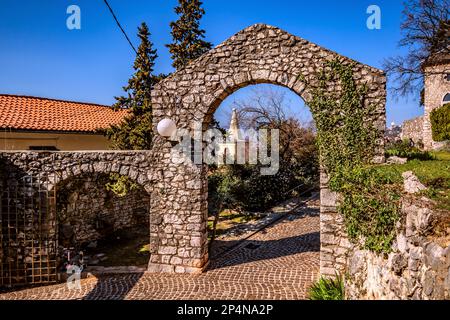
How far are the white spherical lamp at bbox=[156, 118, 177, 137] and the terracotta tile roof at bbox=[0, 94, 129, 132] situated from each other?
4.91 metres

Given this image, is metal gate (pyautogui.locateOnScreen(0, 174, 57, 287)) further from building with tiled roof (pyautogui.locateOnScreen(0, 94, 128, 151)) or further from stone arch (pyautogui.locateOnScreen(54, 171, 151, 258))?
building with tiled roof (pyautogui.locateOnScreen(0, 94, 128, 151))

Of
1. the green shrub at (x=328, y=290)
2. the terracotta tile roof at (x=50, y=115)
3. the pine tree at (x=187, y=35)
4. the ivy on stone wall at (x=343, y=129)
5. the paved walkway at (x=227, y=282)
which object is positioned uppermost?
the pine tree at (x=187, y=35)

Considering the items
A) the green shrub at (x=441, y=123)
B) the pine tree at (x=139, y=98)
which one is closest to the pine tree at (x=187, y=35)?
the pine tree at (x=139, y=98)

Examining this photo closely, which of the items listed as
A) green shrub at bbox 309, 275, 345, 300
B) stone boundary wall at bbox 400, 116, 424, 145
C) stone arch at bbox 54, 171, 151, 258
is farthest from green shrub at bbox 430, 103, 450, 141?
stone arch at bbox 54, 171, 151, 258

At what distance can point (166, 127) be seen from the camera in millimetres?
7430

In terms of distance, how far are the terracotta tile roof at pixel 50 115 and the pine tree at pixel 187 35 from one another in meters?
4.03

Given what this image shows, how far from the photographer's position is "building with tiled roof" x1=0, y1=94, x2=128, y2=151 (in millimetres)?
11180

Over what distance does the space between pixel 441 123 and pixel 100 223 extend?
2037cm

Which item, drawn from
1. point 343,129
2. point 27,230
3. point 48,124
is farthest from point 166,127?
point 48,124

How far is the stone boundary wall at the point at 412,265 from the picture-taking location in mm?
2785

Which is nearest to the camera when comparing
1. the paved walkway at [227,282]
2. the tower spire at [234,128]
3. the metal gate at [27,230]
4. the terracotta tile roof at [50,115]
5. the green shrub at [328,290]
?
the green shrub at [328,290]

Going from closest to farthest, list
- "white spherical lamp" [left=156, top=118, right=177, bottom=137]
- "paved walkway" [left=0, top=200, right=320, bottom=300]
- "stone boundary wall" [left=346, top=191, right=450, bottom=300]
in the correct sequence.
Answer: "stone boundary wall" [left=346, top=191, right=450, bottom=300]
"paved walkway" [left=0, top=200, right=320, bottom=300]
"white spherical lamp" [left=156, top=118, right=177, bottom=137]

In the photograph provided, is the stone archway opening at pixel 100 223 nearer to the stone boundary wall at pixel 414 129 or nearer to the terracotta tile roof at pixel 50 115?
the terracotta tile roof at pixel 50 115

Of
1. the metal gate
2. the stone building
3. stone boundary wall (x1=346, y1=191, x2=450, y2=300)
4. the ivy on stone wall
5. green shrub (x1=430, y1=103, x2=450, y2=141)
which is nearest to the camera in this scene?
stone boundary wall (x1=346, y1=191, x2=450, y2=300)
